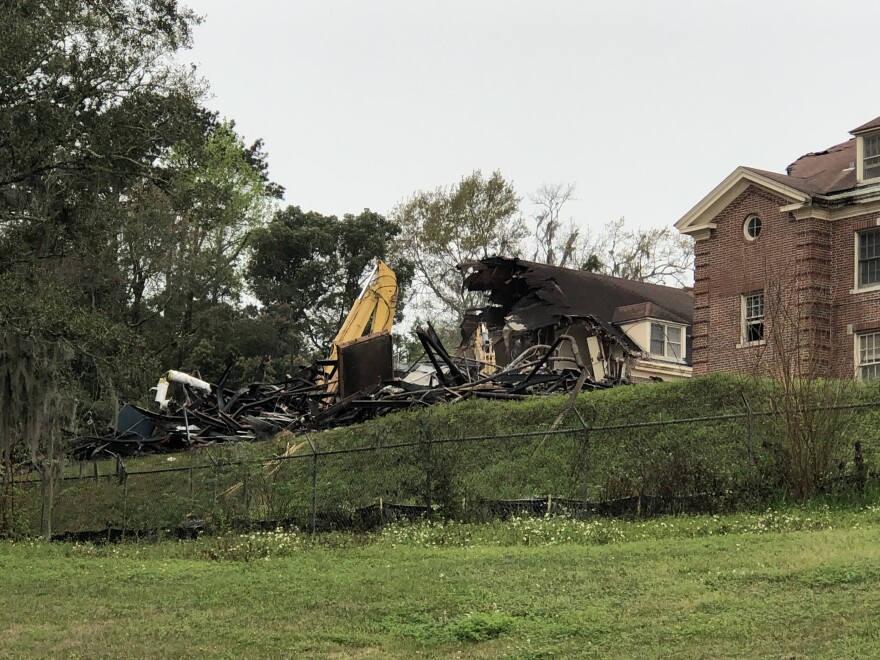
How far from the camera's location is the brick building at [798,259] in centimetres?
3744

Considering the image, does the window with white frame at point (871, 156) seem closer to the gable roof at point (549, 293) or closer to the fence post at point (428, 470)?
the gable roof at point (549, 293)

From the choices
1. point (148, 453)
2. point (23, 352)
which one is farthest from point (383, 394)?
point (23, 352)

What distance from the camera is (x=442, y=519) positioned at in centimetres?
Answer: 2264

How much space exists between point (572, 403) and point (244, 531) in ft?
25.9

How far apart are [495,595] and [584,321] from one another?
35.9 meters

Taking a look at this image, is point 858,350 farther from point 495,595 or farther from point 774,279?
point 495,595

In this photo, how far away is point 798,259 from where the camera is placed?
37938 millimetres

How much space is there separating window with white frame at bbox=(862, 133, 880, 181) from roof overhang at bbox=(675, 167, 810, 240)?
178cm

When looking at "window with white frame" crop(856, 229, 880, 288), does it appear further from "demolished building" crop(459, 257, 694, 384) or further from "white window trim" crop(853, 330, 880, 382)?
"demolished building" crop(459, 257, 694, 384)

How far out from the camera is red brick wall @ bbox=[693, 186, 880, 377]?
123ft

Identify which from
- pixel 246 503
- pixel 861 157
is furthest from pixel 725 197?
pixel 246 503

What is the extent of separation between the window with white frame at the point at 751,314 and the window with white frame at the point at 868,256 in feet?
9.44

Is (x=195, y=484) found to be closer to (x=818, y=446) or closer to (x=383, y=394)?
(x=383, y=394)

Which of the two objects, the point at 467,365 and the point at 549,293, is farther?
the point at 549,293
